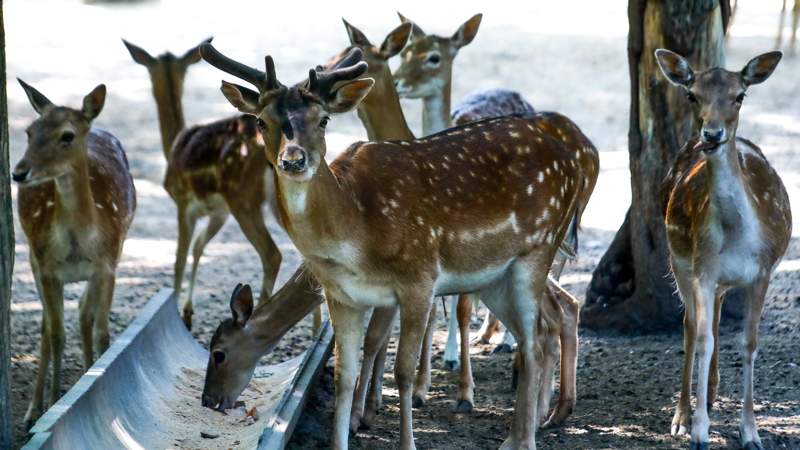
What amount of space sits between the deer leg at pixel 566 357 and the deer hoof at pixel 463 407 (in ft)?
1.67

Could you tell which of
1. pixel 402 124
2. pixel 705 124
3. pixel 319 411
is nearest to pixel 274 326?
pixel 319 411

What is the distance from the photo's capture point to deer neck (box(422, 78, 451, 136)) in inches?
357

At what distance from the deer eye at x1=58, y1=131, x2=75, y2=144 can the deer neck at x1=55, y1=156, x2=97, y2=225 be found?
0.12 m

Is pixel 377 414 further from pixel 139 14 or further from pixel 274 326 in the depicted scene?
pixel 139 14

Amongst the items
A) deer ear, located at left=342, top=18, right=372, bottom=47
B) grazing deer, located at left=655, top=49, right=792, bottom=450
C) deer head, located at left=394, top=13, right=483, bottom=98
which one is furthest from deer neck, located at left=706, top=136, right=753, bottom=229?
deer head, located at left=394, top=13, right=483, bottom=98

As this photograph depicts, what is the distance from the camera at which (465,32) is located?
9523 millimetres

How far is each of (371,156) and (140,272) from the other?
4.98 meters

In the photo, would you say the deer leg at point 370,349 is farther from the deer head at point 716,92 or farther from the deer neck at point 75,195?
the deer neck at point 75,195

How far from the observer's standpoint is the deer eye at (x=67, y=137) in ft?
24.7

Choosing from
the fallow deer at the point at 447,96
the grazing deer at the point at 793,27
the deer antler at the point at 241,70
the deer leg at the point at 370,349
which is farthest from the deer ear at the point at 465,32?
the grazing deer at the point at 793,27

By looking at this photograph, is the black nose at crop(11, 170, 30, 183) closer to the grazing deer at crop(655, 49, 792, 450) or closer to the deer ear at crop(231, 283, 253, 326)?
the deer ear at crop(231, 283, 253, 326)

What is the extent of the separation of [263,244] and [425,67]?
1.68 metres

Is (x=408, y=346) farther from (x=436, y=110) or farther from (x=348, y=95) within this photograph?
(x=436, y=110)

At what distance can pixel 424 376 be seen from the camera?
7559mm
